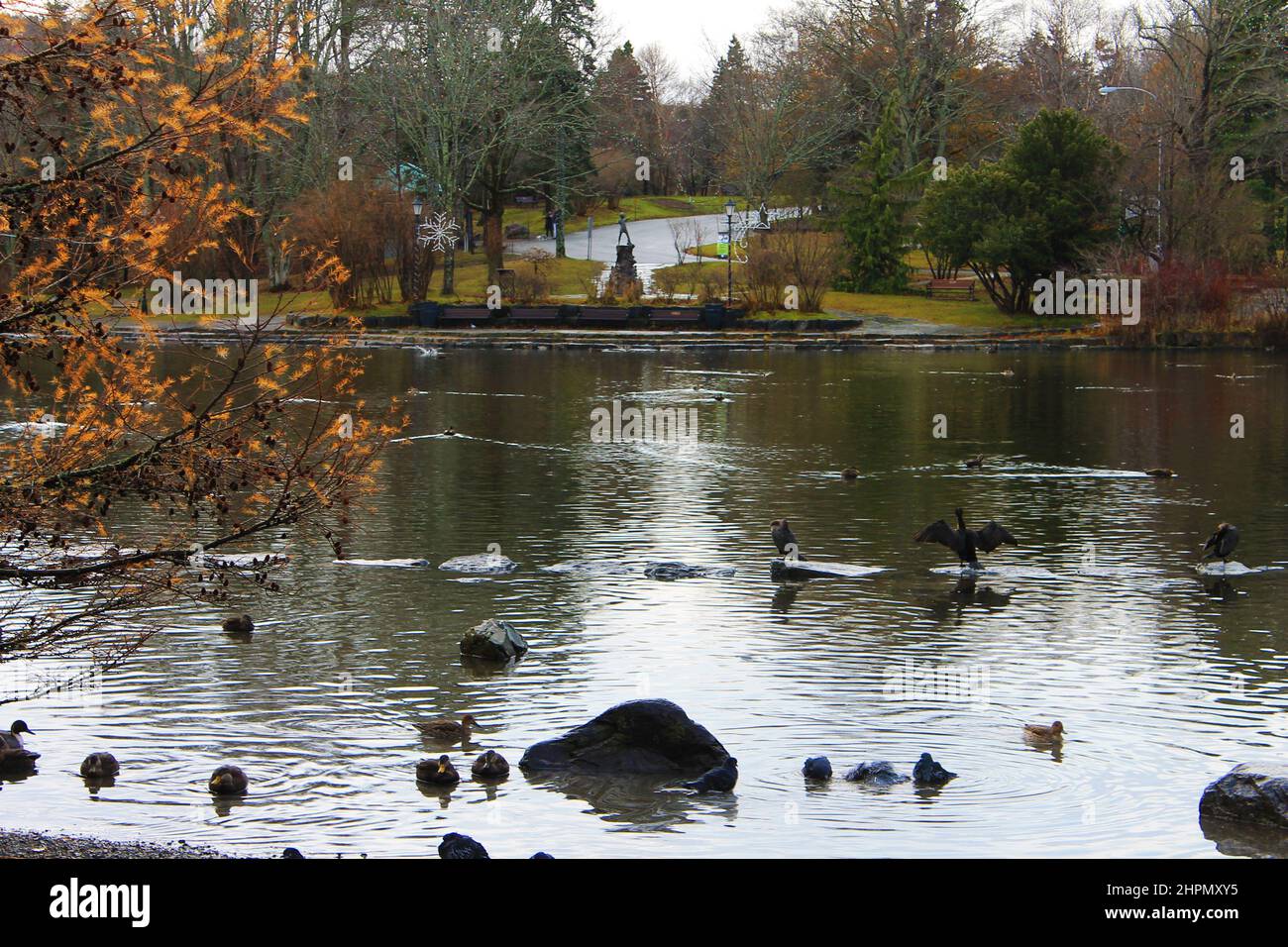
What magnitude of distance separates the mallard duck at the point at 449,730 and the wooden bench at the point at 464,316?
4792cm

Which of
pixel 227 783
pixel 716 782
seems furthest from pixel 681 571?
pixel 227 783

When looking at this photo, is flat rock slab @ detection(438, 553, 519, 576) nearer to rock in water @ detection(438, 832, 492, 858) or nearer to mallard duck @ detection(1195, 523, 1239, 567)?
mallard duck @ detection(1195, 523, 1239, 567)

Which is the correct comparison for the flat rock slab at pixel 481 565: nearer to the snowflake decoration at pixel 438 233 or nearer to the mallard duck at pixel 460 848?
the mallard duck at pixel 460 848

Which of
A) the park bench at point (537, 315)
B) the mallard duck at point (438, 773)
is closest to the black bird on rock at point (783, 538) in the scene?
the mallard duck at point (438, 773)

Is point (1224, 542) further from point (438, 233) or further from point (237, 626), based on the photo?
point (438, 233)

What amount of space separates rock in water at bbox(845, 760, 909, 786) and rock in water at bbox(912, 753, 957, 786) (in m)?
0.11

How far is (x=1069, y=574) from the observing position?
1908 cm

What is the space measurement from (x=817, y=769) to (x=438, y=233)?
179ft

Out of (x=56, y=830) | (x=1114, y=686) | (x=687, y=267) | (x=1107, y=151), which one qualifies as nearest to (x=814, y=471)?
(x=1114, y=686)

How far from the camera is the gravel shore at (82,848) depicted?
9.54 metres

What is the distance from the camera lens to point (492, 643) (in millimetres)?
14984

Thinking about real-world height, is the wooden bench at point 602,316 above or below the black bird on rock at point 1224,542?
above

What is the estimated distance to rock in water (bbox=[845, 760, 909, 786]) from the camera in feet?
38.1

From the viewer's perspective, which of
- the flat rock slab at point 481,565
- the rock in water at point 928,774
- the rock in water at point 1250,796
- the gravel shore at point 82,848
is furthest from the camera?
the flat rock slab at point 481,565
